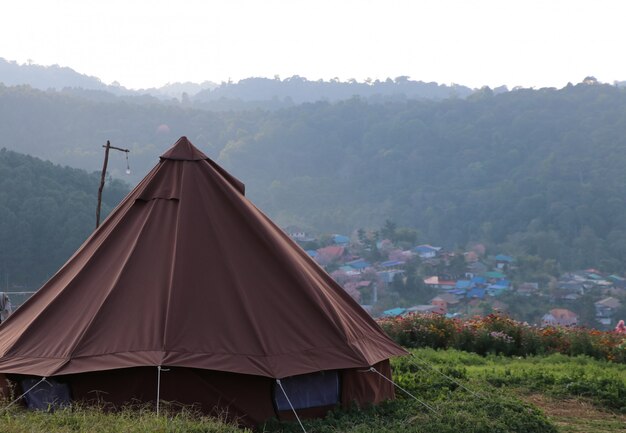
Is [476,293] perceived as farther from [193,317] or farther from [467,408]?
[193,317]

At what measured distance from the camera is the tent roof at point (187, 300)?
7.92m

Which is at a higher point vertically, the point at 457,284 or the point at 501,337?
the point at 501,337

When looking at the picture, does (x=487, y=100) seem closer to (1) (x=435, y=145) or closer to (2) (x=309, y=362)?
(1) (x=435, y=145)

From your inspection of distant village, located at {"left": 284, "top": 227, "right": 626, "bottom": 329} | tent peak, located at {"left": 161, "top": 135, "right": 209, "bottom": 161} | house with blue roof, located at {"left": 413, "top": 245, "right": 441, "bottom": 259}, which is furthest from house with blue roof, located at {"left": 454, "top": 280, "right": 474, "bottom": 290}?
tent peak, located at {"left": 161, "top": 135, "right": 209, "bottom": 161}

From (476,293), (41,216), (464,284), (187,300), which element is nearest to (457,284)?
(464,284)

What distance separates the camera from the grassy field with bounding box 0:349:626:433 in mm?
A: 6531

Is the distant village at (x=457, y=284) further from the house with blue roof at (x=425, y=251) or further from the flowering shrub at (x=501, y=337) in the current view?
the flowering shrub at (x=501, y=337)

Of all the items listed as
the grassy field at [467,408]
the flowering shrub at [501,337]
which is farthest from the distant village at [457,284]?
the grassy field at [467,408]

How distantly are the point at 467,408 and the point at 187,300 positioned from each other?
8.98ft

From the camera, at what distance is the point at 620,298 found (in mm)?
41938

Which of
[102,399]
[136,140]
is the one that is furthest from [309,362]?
[136,140]

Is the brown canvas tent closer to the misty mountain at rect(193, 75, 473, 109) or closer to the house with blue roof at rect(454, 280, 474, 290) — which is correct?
the house with blue roof at rect(454, 280, 474, 290)

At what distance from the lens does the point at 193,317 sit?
808cm

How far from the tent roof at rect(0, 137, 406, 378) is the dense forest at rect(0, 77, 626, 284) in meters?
49.8
